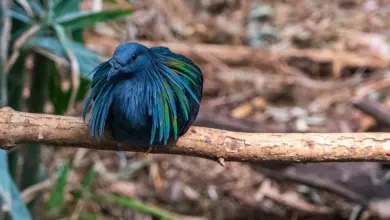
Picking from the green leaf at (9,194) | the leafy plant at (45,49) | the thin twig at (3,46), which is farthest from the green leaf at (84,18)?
the green leaf at (9,194)

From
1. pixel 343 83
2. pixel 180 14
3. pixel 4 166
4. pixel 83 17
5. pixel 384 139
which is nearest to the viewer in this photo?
pixel 384 139

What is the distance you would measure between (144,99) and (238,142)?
0.75 ft

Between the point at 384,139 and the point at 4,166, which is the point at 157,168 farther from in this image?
the point at 384,139

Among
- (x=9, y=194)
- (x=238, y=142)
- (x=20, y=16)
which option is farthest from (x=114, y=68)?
(x=20, y=16)

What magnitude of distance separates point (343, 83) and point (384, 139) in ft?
6.14

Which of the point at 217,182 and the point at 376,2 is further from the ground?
the point at 376,2

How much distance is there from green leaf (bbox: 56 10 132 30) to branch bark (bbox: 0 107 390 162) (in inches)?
20.1

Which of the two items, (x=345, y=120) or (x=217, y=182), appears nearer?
(x=217, y=182)

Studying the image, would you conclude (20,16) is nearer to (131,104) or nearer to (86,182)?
(86,182)

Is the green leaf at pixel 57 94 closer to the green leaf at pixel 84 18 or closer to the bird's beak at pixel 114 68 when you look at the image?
the green leaf at pixel 84 18

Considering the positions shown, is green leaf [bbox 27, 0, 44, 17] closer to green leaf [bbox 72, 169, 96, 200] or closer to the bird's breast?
green leaf [bbox 72, 169, 96, 200]

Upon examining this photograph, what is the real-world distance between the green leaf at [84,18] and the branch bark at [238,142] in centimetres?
51

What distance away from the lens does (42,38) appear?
5.19ft

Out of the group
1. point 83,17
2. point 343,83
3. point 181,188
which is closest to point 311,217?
point 181,188
